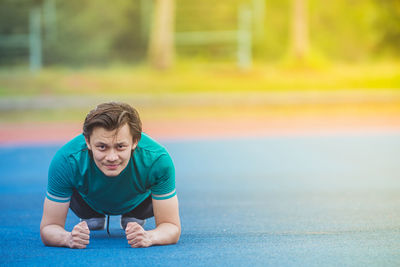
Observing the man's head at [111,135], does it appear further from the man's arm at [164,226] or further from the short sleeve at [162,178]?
the man's arm at [164,226]

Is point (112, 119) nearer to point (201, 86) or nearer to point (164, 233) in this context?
point (164, 233)

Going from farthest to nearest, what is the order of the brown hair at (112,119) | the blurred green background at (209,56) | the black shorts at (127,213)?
1. the blurred green background at (209,56)
2. the black shorts at (127,213)
3. the brown hair at (112,119)

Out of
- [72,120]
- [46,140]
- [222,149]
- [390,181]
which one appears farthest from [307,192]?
[72,120]

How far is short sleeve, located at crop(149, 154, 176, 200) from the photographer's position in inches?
129

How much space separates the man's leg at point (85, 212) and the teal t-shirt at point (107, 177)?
0.25 m

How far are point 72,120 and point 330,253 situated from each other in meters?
11.1

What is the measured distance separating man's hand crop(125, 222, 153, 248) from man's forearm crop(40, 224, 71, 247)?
333 mm

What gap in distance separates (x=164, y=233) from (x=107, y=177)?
1.40ft

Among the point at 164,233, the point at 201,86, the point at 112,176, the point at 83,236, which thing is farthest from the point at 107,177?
the point at 201,86

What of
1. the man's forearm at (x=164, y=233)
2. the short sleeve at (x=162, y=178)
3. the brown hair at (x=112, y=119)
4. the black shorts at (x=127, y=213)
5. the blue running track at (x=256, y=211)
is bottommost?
the blue running track at (x=256, y=211)

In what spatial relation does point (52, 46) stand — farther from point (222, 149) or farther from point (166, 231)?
point (166, 231)

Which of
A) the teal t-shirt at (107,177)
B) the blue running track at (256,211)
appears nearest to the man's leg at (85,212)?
the blue running track at (256,211)

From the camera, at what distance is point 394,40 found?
1498 cm

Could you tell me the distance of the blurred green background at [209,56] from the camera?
14.3 m
